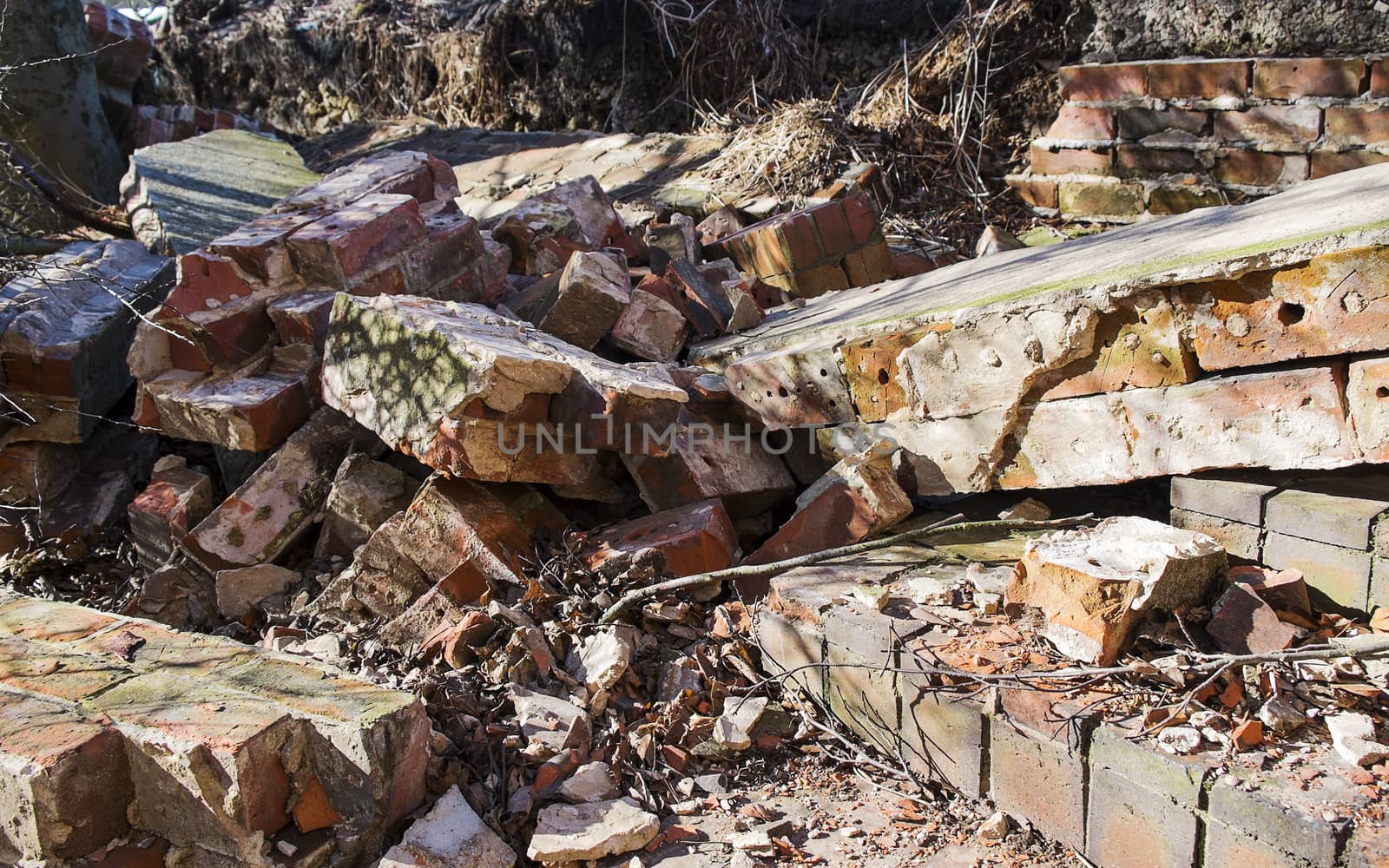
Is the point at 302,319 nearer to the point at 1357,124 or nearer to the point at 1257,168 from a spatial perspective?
the point at 1257,168

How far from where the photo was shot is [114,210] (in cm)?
735

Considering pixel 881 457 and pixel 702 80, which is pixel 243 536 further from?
pixel 702 80

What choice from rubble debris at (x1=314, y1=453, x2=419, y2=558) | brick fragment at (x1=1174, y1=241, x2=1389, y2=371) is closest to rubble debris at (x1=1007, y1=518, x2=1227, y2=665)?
brick fragment at (x1=1174, y1=241, x2=1389, y2=371)

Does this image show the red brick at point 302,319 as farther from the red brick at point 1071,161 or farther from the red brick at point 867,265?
the red brick at point 1071,161

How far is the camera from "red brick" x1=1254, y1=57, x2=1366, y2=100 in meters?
4.93

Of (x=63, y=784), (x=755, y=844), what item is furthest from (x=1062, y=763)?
(x=63, y=784)

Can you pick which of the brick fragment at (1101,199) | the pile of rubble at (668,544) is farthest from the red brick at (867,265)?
the brick fragment at (1101,199)

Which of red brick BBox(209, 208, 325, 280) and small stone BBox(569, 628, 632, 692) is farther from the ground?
red brick BBox(209, 208, 325, 280)

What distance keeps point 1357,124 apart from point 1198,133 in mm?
699

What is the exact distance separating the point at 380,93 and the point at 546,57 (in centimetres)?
239

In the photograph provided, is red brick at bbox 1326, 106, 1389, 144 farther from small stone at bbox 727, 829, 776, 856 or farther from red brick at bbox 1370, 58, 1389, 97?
small stone at bbox 727, 829, 776, 856

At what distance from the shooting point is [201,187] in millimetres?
6691

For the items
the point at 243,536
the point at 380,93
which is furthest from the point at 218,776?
the point at 380,93

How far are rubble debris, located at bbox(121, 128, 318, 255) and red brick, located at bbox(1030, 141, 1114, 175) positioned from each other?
4.47 m
